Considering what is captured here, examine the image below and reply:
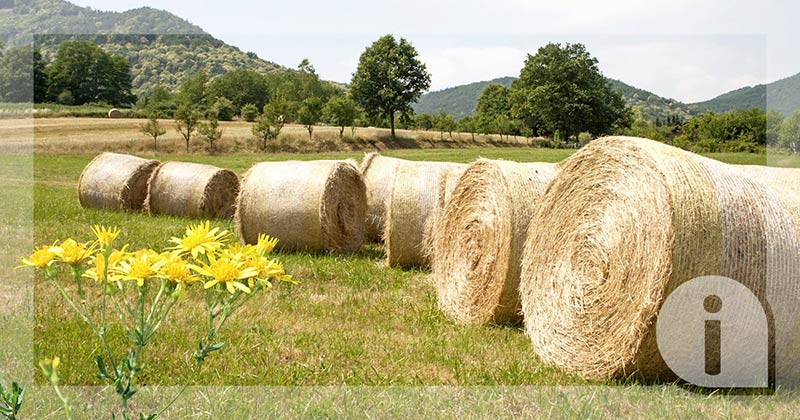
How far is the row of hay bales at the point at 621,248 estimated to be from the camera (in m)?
4.17

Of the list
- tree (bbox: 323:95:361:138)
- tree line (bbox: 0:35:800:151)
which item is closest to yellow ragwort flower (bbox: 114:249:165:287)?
tree line (bbox: 0:35:800:151)

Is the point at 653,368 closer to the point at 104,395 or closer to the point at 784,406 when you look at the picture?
the point at 784,406

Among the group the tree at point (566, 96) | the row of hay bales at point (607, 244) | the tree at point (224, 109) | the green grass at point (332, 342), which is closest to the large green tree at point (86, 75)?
the tree at point (224, 109)

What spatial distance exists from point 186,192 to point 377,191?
427 centimetres

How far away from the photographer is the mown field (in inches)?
150

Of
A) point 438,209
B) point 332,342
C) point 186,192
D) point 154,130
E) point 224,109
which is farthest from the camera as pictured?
point 224,109

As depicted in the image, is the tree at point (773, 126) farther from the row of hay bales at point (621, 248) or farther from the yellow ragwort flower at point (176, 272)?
the yellow ragwort flower at point (176, 272)

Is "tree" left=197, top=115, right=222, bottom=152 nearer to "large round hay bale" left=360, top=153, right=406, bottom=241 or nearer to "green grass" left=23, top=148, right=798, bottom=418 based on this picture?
"large round hay bale" left=360, top=153, right=406, bottom=241

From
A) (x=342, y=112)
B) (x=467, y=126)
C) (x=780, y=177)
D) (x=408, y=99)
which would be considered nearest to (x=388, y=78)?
(x=408, y=99)

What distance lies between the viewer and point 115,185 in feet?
43.2

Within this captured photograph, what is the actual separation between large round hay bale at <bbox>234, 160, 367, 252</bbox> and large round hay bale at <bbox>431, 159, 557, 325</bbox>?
256 cm

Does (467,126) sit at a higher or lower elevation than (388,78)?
lower

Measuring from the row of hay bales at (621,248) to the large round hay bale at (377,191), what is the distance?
4.40 m

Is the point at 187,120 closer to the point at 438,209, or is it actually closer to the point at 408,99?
the point at 408,99
